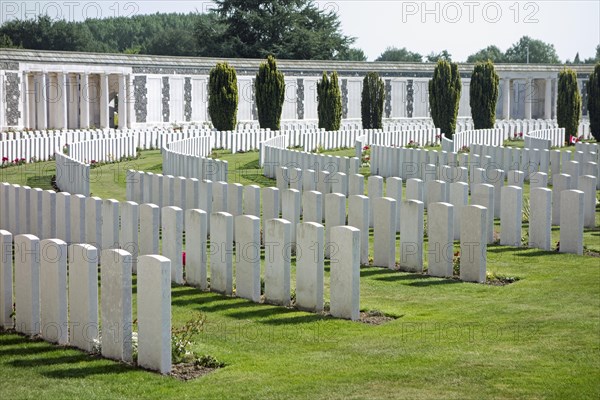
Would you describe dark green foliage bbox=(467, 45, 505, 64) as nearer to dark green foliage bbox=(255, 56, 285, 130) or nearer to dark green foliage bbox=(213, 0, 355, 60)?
dark green foliage bbox=(213, 0, 355, 60)

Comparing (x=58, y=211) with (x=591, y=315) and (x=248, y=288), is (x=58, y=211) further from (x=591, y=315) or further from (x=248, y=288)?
(x=591, y=315)

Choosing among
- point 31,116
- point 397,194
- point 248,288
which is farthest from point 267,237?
point 31,116

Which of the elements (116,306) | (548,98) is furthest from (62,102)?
(116,306)

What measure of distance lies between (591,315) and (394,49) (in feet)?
311

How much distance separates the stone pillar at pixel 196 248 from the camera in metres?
11.0

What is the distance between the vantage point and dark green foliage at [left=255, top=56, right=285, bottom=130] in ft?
116

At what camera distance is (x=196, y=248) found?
11078 millimetres

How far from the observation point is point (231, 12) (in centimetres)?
5728

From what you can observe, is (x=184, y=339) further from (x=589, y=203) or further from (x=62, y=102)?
(x=62, y=102)

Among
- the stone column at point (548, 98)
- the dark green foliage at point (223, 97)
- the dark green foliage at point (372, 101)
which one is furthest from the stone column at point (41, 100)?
the stone column at point (548, 98)

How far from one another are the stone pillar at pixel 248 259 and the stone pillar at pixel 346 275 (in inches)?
38.5

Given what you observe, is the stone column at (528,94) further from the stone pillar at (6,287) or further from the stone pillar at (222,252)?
the stone pillar at (6,287)

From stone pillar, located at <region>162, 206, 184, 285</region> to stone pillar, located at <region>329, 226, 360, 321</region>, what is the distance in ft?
7.23

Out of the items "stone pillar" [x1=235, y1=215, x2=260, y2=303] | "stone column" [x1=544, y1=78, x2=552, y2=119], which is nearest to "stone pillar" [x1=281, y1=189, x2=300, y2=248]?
"stone pillar" [x1=235, y1=215, x2=260, y2=303]
